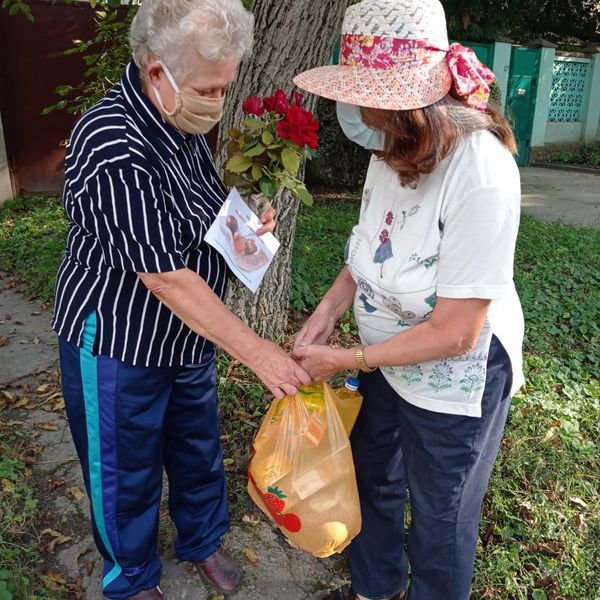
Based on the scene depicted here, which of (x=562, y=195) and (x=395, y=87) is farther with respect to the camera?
(x=562, y=195)

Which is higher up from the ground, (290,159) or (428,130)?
(428,130)

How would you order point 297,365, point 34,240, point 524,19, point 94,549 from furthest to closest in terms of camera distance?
point 524,19, point 34,240, point 94,549, point 297,365

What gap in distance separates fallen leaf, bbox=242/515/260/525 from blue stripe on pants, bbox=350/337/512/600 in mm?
591

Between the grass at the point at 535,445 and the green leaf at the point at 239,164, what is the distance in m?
1.46

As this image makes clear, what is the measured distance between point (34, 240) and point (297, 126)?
186 inches

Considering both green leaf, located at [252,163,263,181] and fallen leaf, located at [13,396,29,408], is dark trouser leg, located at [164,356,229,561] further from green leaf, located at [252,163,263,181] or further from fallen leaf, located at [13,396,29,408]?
fallen leaf, located at [13,396,29,408]

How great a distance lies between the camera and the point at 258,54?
3.10m

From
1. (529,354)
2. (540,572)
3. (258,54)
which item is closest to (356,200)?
(529,354)

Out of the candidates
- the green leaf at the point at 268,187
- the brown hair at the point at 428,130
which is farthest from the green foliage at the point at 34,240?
the brown hair at the point at 428,130

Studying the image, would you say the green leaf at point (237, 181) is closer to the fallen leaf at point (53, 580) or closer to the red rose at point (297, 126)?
the red rose at point (297, 126)

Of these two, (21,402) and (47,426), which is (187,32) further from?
(21,402)

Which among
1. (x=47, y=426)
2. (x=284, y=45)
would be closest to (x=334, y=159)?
(x=284, y=45)

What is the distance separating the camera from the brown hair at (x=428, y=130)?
4.81 ft

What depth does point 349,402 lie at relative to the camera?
2.00 meters
